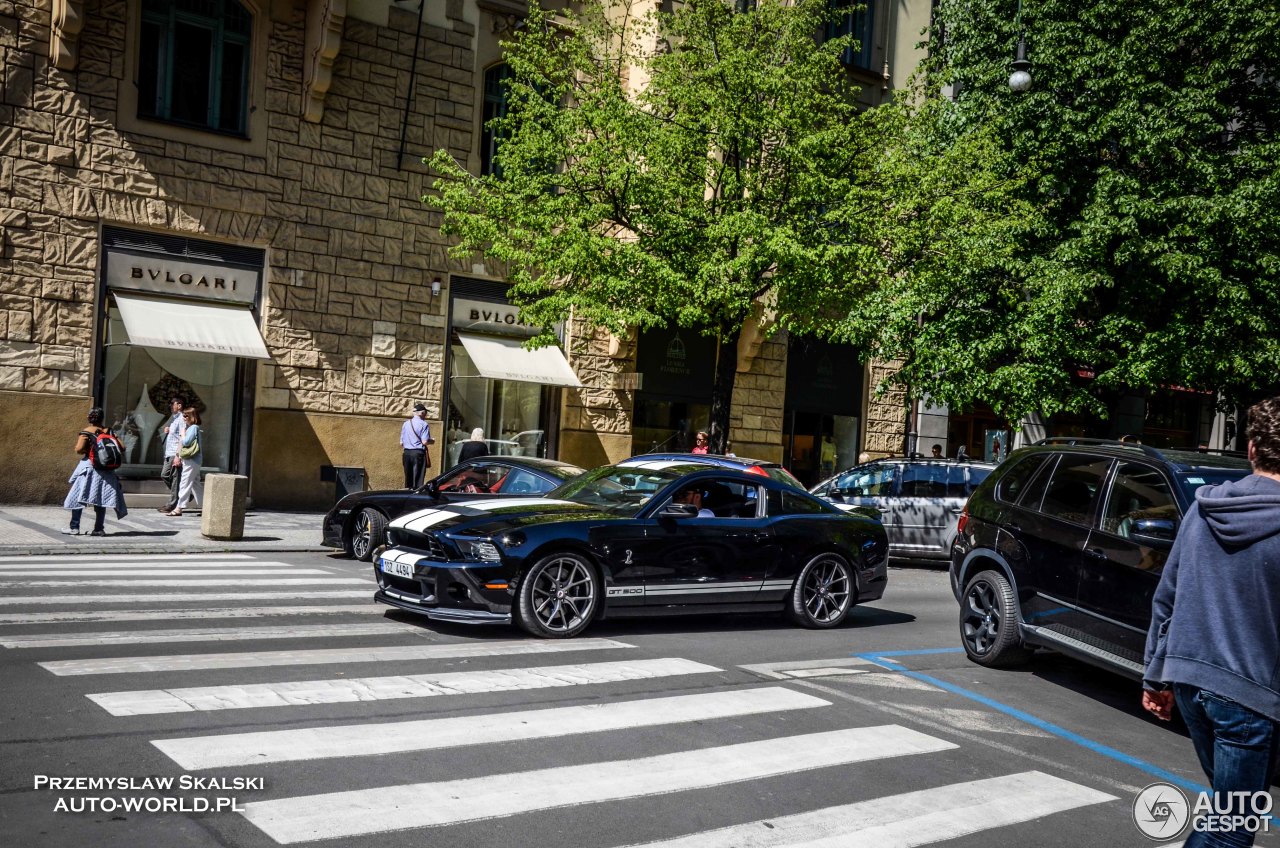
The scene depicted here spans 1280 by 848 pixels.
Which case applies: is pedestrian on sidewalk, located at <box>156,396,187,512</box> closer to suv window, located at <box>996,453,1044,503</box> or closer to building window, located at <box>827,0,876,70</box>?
suv window, located at <box>996,453,1044,503</box>

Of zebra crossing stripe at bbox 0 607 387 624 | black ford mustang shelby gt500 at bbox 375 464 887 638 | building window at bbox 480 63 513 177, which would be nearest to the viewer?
zebra crossing stripe at bbox 0 607 387 624

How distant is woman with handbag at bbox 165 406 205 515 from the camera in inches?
680

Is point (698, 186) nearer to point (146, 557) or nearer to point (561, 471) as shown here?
point (561, 471)

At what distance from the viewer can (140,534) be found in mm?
14719

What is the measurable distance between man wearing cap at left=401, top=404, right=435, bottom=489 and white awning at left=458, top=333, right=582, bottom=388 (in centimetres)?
192

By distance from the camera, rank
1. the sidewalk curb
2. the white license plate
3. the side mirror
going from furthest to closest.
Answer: the sidewalk curb
the white license plate
the side mirror

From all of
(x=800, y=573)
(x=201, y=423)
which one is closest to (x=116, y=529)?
(x=201, y=423)

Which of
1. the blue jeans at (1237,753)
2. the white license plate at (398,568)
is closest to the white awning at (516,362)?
the white license plate at (398,568)

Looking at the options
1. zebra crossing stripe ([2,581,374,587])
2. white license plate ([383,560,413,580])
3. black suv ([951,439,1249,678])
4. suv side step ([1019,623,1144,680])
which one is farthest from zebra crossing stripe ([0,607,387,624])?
suv side step ([1019,623,1144,680])

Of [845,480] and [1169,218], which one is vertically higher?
[1169,218]

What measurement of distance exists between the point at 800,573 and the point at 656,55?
11.8 m

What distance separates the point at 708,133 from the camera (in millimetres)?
18375

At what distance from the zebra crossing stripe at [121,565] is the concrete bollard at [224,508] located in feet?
5.83

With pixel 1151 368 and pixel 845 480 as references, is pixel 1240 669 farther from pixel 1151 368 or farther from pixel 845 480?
pixel 1151 368
